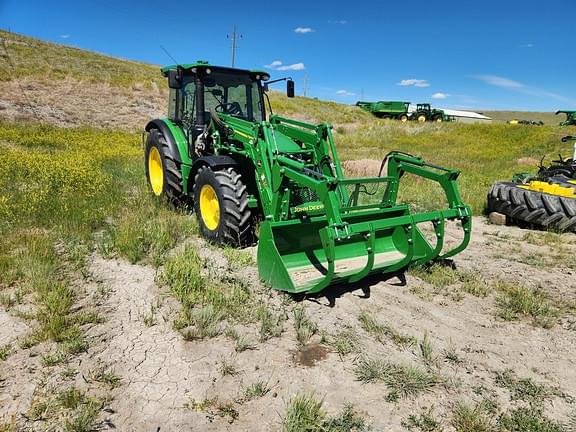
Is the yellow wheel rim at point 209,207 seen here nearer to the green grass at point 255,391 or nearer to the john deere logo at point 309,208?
the john deere logo at point 309,208

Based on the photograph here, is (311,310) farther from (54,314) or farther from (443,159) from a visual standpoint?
(443,159)

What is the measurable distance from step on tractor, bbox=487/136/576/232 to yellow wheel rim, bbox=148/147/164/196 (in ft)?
19.2

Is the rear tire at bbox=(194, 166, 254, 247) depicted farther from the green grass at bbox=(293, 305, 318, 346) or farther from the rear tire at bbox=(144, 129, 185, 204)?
the green grass at bbox=(293, 305, 318, 346)

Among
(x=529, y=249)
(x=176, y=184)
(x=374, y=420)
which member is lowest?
(x=374, y=420)

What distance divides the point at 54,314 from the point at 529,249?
593 centimetres

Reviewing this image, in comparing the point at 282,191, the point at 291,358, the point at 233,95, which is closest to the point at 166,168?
the point at 233,95

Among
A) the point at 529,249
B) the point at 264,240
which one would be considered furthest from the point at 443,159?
the point at 264,240

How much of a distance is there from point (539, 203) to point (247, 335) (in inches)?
220

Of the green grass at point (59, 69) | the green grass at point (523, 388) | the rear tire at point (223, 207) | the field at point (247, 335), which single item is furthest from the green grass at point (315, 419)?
the green grass at point (59, 69)

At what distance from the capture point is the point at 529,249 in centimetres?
623

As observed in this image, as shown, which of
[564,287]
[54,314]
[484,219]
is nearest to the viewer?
[54,314]

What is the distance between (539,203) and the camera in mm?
7023

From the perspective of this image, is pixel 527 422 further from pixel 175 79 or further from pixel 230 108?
pixel 175 79

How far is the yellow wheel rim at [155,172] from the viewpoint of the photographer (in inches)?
310
